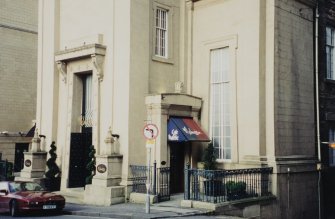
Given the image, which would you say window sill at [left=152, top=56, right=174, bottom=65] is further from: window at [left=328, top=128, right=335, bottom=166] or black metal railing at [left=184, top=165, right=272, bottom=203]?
window at [left=328, top=128, right=335, bottom=166]

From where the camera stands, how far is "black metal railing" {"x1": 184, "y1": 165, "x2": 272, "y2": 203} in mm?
17344

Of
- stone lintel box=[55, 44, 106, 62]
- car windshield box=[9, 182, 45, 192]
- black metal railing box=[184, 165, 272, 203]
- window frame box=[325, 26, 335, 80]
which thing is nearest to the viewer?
black metal railing box=[184, 165, 272, 203]

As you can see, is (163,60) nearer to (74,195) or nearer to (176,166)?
(176,166)

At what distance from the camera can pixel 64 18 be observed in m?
24.3

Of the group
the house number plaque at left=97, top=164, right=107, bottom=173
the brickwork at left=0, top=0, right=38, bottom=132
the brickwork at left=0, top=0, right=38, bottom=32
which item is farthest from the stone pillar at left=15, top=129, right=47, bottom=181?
the brickwork at left=0, top=0, right=38, bottom=32

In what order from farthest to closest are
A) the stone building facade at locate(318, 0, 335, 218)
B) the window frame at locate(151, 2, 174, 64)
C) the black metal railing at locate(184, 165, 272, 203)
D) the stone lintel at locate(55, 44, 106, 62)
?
the stone building facade at locate(318, 0, 335, 218) < the window frame at locate(151, 2, 174, 64) < the stone lintel at locate(55, 44, 106, 62) < the black metal railing at locate(184, 165, 272, 203)

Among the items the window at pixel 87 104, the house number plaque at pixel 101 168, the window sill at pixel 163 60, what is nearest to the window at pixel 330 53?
the window sill at pixel 163 60

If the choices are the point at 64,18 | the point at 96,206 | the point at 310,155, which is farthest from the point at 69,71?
the point at 310,155

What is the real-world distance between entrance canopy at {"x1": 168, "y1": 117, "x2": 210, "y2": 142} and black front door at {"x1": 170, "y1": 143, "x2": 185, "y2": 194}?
1.05 metres

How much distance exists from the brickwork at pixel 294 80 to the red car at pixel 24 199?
942 centimetres

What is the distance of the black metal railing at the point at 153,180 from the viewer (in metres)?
19.1

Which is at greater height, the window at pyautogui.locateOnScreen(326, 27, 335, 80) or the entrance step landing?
the window at pyautogui.locateOnScreen(326, 27, 335, 80)

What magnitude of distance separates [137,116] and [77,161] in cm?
462

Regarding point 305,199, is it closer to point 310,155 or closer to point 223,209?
point 310,155
